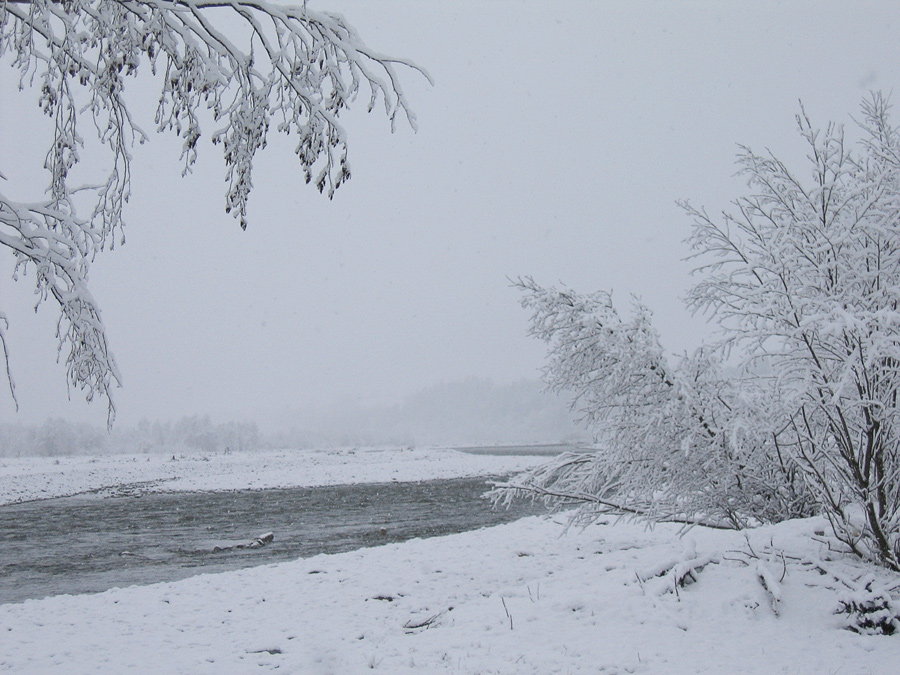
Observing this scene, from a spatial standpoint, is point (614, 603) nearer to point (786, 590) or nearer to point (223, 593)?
point (786, 590)

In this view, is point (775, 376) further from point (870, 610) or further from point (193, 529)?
point (193, 529)

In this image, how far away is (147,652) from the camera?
283 inches

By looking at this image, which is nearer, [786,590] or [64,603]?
[786,590]

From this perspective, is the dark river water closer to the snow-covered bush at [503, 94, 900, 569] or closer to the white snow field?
the white snow field

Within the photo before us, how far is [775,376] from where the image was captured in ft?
22.2

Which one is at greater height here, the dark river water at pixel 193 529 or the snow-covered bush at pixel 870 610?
the snow-covered bush at pixel 870 610

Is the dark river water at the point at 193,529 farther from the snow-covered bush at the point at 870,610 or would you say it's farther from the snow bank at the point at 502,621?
the snow-covered bush at the point at 870,610

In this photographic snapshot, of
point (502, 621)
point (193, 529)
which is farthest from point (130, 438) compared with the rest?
point (502, 621)

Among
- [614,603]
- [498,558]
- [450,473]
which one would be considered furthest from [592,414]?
[450,473]

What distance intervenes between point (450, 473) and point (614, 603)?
3134 centimetres

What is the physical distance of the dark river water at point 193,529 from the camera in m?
12.1

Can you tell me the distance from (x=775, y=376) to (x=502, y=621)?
3953 millimetres

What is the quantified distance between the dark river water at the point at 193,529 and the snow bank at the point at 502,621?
247cm

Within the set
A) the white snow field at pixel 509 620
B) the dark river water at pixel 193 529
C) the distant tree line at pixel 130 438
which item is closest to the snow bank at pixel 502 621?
the white snow field at pixel 509 620
